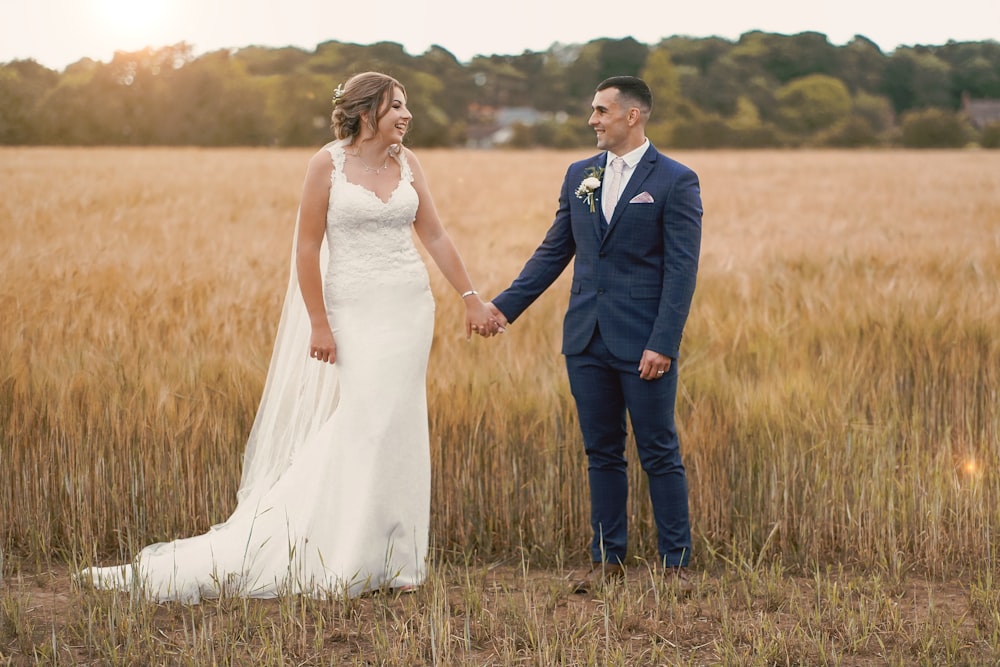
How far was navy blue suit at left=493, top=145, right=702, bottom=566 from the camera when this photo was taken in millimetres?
3492

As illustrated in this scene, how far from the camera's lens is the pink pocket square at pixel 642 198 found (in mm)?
3492

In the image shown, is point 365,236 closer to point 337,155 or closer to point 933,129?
point 337,155

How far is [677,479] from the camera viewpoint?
3646 mm

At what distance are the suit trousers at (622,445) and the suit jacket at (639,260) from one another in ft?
0.23

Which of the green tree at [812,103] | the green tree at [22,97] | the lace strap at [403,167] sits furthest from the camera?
the green tree at [812,103]

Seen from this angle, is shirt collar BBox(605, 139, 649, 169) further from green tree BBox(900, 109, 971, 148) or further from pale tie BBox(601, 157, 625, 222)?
green tree BBox(900, 109, 971, 148)

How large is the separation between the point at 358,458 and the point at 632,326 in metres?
1.05

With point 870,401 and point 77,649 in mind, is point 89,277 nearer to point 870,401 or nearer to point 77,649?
point 77,649

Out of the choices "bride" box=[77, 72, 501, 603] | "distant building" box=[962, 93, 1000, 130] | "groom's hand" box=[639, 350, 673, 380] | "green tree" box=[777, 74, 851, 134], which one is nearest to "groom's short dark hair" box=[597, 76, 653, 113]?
"bride" box=[77, 72, 501, 603]

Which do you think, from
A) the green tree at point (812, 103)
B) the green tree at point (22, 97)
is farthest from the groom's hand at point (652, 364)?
the green tree at point (812, 103)

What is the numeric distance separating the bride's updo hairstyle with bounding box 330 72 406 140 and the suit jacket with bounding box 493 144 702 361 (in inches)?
27.3

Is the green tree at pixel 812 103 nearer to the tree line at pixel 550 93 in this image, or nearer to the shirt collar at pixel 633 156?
the tree line at pixel 550 93

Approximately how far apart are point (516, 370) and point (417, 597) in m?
1.21

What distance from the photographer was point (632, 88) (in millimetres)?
3506
